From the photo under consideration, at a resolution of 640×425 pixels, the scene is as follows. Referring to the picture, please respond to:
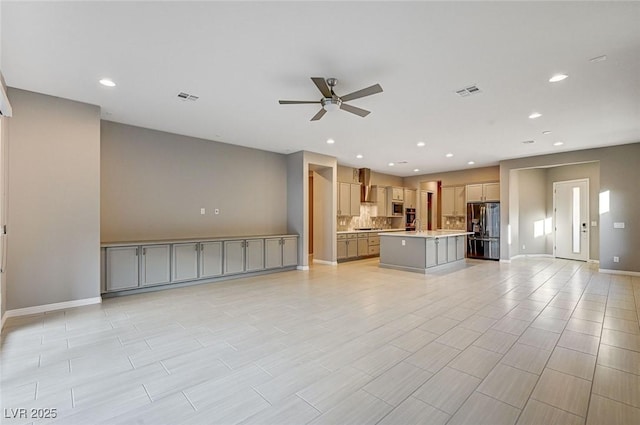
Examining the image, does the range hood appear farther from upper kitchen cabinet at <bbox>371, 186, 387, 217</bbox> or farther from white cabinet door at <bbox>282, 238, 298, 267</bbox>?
white cabinet door at <bbox>282, 238, 298, 267</bbox>

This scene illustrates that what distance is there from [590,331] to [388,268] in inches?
169

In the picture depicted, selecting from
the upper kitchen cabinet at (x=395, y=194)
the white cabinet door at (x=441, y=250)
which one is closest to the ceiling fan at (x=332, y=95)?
the white cabinet door at (x=441, y=250)

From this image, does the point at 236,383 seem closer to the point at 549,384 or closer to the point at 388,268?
the point at 549,384

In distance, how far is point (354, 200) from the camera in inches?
366

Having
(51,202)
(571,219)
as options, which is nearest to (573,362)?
(51,202)

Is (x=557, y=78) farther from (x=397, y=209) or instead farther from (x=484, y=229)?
(x=397, y=209)

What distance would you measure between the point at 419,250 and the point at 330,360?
4.75m

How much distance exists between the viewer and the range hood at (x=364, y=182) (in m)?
9.63

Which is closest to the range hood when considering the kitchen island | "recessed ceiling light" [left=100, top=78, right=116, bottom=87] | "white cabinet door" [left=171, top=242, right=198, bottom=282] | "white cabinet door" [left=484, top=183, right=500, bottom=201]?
the kitchen island

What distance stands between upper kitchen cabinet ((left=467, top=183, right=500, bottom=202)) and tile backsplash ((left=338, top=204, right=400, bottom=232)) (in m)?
2.71

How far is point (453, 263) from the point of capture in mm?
7648

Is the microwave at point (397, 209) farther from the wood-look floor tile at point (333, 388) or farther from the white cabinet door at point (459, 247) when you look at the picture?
the wood-look floor tile at point (333, 388)

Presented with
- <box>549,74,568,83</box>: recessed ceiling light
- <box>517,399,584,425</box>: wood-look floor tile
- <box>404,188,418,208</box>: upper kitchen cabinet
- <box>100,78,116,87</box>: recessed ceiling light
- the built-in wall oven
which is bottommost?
<box>517,399,584,425</box>: wood-look floor tile

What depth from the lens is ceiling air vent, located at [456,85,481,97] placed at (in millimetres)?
3654
